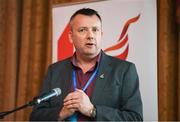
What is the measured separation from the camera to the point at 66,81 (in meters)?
1.97

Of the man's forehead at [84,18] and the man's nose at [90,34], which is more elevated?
the man's forehead at [84,18]

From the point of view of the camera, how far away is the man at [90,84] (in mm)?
1725

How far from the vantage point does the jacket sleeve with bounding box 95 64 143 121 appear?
1725mm

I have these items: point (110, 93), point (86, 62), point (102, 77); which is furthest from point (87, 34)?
point (110, 93)

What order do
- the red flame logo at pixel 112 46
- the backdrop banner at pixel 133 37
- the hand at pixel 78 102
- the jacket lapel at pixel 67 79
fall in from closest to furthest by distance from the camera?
the hand at pixel 78 102 → the jacket lapel at pixel 67 79 → the backdrop banner at pixel 133 37 → the red flame logo at pixel 112 46

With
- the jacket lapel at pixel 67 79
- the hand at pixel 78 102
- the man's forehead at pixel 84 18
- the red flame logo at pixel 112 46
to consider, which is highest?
the man's forehead at pixel 84 18

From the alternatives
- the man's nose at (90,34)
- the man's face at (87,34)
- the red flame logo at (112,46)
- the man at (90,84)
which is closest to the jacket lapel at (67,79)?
the man at (90,84)

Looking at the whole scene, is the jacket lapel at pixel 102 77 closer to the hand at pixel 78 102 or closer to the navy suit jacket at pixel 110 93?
the navy suit jacket at pixel 110 93

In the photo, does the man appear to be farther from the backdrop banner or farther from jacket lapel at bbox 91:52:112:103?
the backdrop banner

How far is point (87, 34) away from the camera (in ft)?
6.51

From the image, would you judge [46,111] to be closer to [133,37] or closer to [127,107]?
[127,107]

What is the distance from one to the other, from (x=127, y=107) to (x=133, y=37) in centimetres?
74

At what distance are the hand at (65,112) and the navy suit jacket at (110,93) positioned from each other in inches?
2.0

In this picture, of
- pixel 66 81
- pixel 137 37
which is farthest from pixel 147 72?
pixel 66 81
